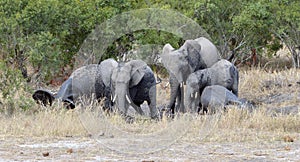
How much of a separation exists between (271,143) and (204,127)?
5.82 ft

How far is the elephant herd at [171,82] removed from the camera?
1666cm

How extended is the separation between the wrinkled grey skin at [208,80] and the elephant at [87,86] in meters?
1.72

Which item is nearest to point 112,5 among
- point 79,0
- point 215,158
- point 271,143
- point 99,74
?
point 79,0

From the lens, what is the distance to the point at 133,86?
1672cm

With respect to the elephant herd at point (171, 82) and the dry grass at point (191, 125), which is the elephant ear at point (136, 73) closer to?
the elephant herd at point (171, 82)

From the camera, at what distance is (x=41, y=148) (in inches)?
459

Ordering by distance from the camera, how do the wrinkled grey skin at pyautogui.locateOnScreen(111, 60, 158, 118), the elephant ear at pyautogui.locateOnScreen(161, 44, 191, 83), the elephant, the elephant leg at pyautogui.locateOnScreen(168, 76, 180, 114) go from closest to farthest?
the wrinkled grey skin at pyautogui.locateOnScreen(111, 60, 158, 118) < the elephant < the elephant ear at pyautogui.locateOnScreen(161, 44, 191, 83) < the elephant leg at pyautogui.locateOnScreen(168, 76, 180, 114)

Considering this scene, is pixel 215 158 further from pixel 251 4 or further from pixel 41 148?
pixel 251 4

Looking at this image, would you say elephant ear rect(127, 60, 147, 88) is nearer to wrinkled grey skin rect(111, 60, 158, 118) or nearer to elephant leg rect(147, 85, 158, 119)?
wrinkled grey skin rect(111, 60, 158, 118)

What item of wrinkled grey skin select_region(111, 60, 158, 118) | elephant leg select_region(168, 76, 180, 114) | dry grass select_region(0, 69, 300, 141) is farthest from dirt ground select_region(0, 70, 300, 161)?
elephant leg select_region(168, 76, 180, 114)

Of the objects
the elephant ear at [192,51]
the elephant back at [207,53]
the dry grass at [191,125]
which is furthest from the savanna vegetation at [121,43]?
the elephant ear at [192,51]

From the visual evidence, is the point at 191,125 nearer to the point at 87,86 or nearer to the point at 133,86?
the point at 133,86

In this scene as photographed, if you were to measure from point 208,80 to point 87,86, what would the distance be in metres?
2.68

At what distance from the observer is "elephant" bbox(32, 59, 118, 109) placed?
674 inches
